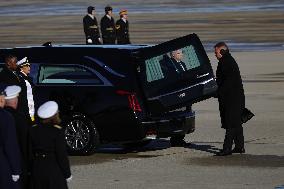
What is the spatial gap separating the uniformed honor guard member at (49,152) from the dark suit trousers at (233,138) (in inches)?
249

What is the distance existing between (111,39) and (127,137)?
16130 millimetres

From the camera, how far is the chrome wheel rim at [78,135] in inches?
663

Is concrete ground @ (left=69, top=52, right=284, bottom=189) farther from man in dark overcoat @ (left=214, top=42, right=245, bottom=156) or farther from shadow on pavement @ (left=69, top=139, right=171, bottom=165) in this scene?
man in dark overcoat @ (left=214, top=42, right=245, bottom=156)

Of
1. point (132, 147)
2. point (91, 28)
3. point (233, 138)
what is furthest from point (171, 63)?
point (91, 28)

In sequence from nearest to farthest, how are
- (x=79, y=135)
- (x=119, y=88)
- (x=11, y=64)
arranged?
(x=11, y=64) < (x=119, y=88) < (x=79, y=135)

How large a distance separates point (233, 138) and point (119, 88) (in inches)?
71.4

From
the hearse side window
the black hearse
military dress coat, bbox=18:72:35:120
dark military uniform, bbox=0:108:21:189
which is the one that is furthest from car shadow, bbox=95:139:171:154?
dark military uniform, bbox=0:108:21:189

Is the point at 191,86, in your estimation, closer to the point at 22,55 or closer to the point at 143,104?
the point at 143,104

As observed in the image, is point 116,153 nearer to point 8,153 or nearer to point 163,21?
point 8,153

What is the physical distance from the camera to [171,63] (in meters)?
16.9

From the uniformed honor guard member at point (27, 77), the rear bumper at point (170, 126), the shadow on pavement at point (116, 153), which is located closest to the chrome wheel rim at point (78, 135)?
the shadow on pavement at point (116, 153)

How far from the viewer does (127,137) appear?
16.6 m

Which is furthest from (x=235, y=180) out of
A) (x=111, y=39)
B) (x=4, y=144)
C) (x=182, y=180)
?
(x=111, y=39)

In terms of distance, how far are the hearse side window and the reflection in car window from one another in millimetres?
988
